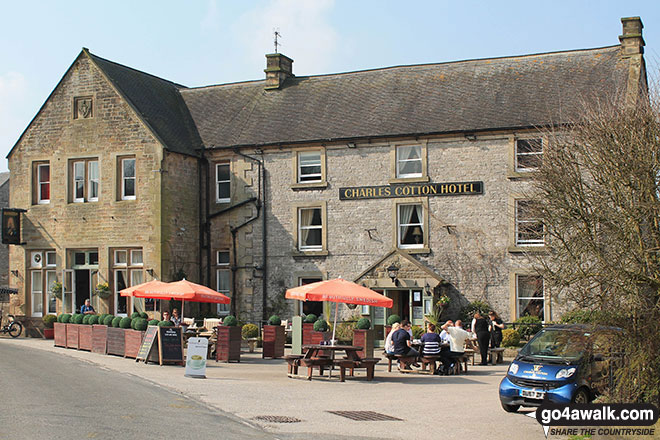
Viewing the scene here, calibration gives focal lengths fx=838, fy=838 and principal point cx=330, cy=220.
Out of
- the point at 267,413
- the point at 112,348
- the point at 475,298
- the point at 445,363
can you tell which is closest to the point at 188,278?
the point at 112,348

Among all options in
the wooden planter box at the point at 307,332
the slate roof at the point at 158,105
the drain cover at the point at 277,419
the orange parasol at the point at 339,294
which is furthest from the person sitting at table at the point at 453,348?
the slate roof at the point at 158,105

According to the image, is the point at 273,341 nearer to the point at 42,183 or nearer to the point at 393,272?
the point at 393,272

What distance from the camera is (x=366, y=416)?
46.6ft

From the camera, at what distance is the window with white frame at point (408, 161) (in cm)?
3039

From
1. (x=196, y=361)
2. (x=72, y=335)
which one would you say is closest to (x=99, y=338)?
(x=72, y=335)

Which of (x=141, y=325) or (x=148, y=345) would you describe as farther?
(x=141, y=325)

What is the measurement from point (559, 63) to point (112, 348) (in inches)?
737

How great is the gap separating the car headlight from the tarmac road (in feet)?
16.7

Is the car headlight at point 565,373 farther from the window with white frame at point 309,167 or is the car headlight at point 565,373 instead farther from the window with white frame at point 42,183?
the window with white frame at point 42,183

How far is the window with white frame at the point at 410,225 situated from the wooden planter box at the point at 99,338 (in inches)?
428

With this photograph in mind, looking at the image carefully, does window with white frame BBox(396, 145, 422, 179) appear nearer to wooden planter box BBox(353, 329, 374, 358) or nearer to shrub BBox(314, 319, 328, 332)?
shrub BBox(314, 319, 328, 332)

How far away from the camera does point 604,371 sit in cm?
1418

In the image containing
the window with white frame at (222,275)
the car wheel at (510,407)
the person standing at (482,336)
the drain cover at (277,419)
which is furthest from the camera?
the window with white frame at (222,275)

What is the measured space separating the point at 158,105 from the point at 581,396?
24.1 m
